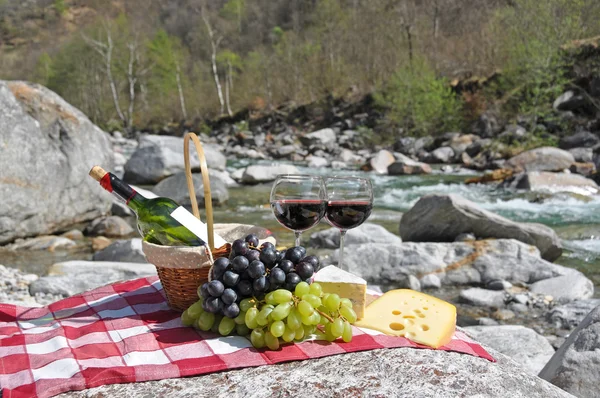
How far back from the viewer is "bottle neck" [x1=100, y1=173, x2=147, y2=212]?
1.60 meters

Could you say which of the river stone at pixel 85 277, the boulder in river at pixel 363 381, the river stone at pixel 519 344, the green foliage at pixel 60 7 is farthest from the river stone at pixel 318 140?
the green foliage at pixel 60 7

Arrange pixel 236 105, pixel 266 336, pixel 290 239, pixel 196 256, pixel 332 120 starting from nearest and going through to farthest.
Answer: pixel 266 336, pixel 196 256, pixel 290 239, pixel 332 120, pixel 236 105

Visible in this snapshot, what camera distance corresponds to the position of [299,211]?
161cm

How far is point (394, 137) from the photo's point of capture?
2028 cm

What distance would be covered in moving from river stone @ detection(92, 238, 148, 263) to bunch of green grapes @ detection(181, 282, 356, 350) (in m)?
3.99

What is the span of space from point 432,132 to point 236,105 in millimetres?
16619

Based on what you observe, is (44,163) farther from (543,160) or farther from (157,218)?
(543,160)

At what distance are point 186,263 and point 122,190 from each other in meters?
0.37

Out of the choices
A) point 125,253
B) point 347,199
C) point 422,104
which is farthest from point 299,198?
point 422,104

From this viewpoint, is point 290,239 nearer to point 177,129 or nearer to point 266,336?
point 266,336

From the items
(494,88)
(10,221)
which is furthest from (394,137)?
(10,221)

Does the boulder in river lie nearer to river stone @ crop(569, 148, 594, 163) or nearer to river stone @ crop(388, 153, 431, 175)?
river stone @ crop(388, 153, 431, 175)

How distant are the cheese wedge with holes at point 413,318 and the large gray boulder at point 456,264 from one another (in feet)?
10.5

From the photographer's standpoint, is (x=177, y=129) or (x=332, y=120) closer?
(x=332, y=120)
